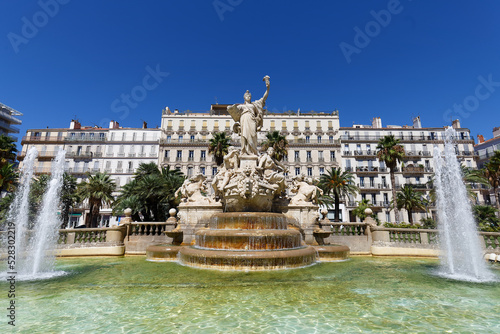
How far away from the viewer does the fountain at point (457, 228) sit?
8.68 m

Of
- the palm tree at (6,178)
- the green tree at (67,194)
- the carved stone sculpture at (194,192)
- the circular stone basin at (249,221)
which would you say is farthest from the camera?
the green tree at (67,194)

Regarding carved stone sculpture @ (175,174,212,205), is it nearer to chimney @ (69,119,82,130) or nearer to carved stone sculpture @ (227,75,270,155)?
carved stone sculpture @ (227,75,270,155)

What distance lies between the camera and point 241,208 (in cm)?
1220

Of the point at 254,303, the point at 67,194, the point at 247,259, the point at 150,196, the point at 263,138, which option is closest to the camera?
the point at 254,303

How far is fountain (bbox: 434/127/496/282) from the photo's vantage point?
28.5ft

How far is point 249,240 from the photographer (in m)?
9.32

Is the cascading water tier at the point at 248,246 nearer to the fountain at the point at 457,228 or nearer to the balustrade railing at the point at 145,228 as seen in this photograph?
the balustrade railing at the point at 145,228

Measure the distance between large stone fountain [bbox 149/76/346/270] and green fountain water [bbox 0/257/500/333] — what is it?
2.58 feet

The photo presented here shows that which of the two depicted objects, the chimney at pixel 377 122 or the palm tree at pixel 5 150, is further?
the chimney at pixel 377 122

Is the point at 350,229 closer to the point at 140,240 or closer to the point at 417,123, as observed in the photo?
the point at 140,240

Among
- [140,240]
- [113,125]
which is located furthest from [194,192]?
[113,125]

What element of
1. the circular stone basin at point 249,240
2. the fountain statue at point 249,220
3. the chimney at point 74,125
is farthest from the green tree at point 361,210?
the chimney at point 74,125

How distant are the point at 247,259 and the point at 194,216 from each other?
521 centimetres

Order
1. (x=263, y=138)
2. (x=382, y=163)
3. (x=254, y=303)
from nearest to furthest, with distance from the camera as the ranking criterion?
(x=254, y=303), (x=382, y=163), (x=263, y=138)
